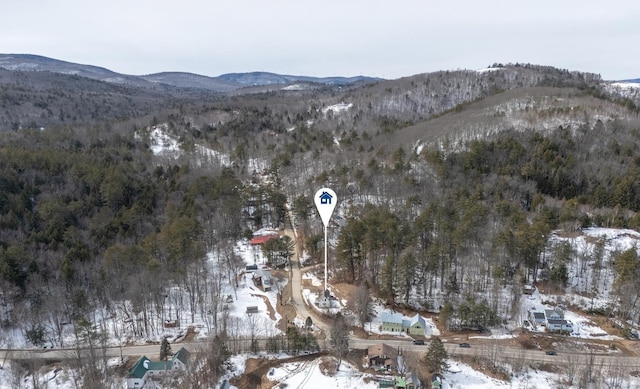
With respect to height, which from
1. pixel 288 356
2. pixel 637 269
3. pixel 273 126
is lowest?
pixel 288 356

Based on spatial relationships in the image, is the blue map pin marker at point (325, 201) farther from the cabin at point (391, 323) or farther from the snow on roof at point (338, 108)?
the snow on roof at point (338, 108)

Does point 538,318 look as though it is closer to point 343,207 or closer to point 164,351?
point 343,207

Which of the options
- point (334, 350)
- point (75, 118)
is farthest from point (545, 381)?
point (75, 118)

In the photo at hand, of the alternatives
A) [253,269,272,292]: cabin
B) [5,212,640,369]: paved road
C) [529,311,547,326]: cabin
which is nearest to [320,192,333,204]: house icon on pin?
[5,212,640,369]: paved road

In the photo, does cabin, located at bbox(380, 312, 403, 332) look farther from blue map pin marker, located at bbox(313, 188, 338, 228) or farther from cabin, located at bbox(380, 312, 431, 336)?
blue map pin marker, located at bbox(313, 188, 338, 228)

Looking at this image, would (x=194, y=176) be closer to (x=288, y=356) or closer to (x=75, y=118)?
(x=288, y=356)
